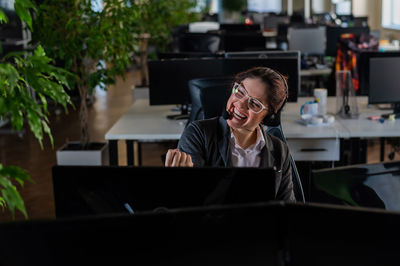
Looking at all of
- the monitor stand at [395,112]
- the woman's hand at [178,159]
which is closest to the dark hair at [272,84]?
the woman's hand at [178,159]

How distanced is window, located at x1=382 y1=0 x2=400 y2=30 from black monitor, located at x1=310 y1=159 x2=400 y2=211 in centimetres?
1052

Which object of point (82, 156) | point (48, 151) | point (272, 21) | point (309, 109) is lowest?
point (48, 151)

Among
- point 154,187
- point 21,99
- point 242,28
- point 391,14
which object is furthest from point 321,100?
point 391,14

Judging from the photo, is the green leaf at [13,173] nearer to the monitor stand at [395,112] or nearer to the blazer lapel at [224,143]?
the blazer lapel at [224,143]

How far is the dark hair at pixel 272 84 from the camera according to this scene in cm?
217

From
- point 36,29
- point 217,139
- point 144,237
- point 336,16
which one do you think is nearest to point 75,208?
point 144,237

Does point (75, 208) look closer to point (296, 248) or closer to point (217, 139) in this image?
point (296, 248)

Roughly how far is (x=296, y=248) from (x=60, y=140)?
5695 millimetres

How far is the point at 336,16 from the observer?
1172 centimetres

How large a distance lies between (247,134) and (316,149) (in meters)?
1.53

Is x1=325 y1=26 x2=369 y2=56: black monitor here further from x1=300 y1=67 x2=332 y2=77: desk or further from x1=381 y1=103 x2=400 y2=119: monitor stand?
x1=381 y1=103 x2=400 y2=119: monitor stand

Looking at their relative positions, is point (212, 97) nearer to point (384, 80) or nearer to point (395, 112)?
point (384, 80)

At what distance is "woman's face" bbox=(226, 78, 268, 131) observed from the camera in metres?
2.16

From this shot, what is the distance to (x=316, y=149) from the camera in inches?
144
